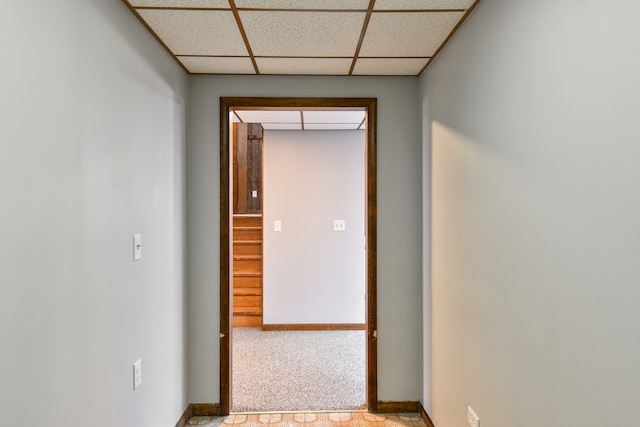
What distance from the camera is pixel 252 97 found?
8.29 ft

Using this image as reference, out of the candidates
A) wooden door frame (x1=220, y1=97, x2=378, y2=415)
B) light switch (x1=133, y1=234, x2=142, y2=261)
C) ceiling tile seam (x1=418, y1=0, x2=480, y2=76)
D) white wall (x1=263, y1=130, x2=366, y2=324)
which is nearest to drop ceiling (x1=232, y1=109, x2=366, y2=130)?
white wall (x1=263, y1=130, x2=366, y2=324)

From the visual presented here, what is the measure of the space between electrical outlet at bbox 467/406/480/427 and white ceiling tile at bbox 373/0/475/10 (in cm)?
172

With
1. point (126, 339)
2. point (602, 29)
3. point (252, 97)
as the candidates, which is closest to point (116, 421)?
point (126, 339)

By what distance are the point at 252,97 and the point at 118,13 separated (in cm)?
102

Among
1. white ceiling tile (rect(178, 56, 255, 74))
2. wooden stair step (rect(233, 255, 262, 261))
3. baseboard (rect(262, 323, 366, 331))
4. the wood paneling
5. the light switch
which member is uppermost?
white ceiling tile (rect(178, 56, 255, 74))

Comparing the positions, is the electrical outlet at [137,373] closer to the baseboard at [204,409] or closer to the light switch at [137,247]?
the light switch at [137,247]

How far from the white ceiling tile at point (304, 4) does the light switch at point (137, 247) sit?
1072mm

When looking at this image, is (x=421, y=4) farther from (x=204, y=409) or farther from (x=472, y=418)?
(x=204, y=409)

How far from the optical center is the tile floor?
7.92ft

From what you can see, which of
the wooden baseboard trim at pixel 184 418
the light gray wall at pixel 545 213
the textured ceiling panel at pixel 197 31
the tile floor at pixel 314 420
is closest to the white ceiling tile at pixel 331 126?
the textured ceiling panel at pixel 197 31

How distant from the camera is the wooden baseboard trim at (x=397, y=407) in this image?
8.38ft

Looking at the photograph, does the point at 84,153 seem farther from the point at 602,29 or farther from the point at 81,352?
the point at 602,29

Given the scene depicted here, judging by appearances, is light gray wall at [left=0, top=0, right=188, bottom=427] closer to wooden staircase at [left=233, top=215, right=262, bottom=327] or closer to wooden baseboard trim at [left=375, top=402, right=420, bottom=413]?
wooden baseboard trim at [left=375, top=402, right=420, bottom=413]

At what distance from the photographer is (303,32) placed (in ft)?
6.13
